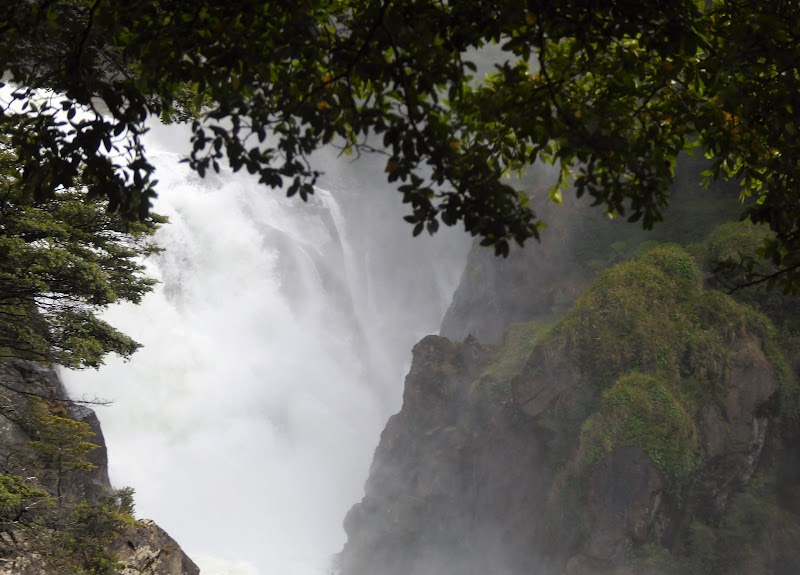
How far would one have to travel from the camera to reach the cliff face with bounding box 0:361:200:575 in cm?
747

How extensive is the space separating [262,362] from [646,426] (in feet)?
66.0

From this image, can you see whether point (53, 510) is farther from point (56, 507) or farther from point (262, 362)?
point (262, 362)

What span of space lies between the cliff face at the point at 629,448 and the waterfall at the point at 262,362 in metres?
8.34

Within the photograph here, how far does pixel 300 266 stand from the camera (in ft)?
112

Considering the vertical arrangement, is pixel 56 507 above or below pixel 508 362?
below

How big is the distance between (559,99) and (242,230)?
30118mm

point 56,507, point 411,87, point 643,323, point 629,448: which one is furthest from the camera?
point 643,323

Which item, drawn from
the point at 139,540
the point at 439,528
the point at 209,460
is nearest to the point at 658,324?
the point at 439,528

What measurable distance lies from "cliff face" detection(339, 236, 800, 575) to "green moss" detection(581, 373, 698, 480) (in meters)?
0.03

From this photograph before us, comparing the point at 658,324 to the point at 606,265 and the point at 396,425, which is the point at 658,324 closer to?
the point at 606,265

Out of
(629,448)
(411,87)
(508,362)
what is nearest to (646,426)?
(629,448)

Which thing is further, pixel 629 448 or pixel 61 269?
pixel 629 448

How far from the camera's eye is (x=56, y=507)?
8.08 metres

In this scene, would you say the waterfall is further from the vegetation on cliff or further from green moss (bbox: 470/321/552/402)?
the vegetation on cliff
